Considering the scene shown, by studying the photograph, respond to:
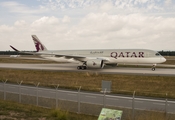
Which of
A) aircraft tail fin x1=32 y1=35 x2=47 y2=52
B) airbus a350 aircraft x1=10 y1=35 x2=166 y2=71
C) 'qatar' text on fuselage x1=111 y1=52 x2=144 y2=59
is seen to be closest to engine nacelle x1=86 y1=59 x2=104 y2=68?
airbus a350 aircraft x1=10 y1=35 x2=166 y2=71

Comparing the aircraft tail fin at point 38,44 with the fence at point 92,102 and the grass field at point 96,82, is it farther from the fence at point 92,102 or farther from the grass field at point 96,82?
the fence at point 92,102

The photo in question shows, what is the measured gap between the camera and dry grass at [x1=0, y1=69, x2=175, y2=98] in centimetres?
2664

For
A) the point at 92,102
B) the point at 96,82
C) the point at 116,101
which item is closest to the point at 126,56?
the point at 96,82

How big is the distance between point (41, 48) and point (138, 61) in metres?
24.0

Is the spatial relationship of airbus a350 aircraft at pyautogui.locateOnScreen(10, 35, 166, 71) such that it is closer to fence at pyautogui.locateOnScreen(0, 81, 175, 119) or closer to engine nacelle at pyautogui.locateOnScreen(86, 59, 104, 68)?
engine nacelle at pyautogui.locateOnScreen(86, 59, 104, 68)

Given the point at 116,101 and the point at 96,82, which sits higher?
the point at 116,101

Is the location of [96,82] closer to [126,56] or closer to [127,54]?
[126,56]

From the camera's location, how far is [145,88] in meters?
27.8

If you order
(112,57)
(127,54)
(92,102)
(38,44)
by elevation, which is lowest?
(92,102)

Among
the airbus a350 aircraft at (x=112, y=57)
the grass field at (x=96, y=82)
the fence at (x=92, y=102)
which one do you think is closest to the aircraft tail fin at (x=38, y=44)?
the airbus a350 aircraft at (x=112, y=57)

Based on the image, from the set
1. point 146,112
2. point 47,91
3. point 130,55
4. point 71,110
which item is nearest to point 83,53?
point 130,55

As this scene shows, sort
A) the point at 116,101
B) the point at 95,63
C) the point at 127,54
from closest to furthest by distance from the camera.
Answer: the point at 116,101, the point at 95,63, the point at 127,54

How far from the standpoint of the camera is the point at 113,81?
3247cm

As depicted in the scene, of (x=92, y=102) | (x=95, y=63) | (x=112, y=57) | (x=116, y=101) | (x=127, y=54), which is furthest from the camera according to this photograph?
(x=112, y=57)
